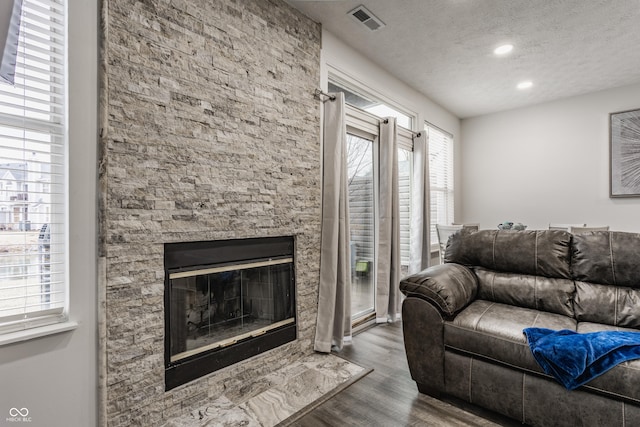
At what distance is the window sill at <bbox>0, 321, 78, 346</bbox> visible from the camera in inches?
52.7

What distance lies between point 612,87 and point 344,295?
4.70 m

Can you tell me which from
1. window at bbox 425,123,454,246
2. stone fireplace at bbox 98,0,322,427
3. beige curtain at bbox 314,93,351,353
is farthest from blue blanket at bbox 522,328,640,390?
window at bbox 425,123,454,246

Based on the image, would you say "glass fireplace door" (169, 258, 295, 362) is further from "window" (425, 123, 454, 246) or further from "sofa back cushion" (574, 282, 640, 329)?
"window" (425, 123, 454, 246)

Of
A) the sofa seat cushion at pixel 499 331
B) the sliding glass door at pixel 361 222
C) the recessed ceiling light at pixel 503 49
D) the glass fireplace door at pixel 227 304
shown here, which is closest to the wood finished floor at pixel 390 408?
the sofa seat cushion at pixel 499 331

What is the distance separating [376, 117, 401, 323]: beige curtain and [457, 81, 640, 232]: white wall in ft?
9.16

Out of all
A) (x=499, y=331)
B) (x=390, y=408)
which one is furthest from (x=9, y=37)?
(x=499, y=331)

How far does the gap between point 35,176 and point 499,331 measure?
99.3 inches

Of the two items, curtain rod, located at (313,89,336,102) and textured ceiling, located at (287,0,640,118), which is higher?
textured ceiling, located at (287,0,640,118)

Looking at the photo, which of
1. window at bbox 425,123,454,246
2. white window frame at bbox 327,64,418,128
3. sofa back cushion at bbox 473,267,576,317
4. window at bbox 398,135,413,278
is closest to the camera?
sofa back cushion at bbox 473,267,576,317

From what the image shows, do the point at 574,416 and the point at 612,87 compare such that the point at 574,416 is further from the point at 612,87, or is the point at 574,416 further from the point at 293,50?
the point at 612,87

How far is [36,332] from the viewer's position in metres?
1.41

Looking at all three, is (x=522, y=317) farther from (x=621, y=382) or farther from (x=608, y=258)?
(x=608, y=258)

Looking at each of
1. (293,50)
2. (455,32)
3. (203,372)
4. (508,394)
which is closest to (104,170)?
(203,372)

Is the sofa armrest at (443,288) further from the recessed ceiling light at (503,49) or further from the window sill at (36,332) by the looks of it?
the recessed ceiling light at (503,49)
